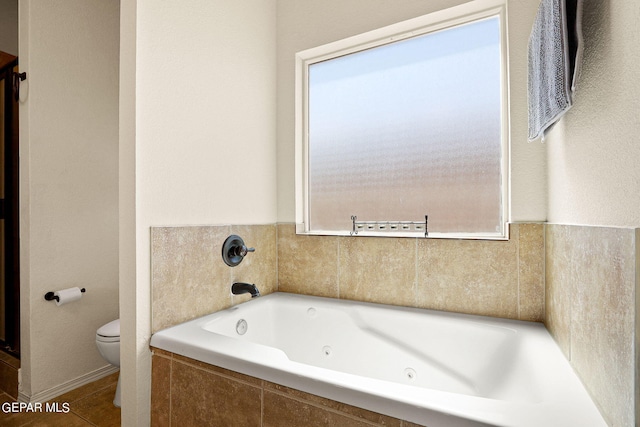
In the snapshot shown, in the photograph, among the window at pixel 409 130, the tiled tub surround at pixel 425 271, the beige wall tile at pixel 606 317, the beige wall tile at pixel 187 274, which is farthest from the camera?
the window at pixel 409 130

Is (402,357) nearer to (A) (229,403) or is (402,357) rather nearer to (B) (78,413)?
(A) (229,403)

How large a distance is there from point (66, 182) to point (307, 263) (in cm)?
172

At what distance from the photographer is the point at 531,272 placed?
146 centimetres

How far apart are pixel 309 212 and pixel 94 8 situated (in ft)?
7.03

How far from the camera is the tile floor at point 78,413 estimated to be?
1803 mm

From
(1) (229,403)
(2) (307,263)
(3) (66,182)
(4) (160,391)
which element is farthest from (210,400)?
(3) (66,182)

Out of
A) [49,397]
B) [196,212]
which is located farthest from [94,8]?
[49,397]

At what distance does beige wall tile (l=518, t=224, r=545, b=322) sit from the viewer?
1.45 meters

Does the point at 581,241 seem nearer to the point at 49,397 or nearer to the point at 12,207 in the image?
the point at 49,397

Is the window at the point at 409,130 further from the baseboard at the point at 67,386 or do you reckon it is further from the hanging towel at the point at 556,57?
the baseboard at the point at 67,386

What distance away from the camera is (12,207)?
2.53 metres

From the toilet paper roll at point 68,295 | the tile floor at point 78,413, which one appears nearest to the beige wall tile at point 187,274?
the tile floor at point 78,413

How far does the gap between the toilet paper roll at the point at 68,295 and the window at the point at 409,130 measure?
1.55m

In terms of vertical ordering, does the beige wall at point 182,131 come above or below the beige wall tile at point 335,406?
above
